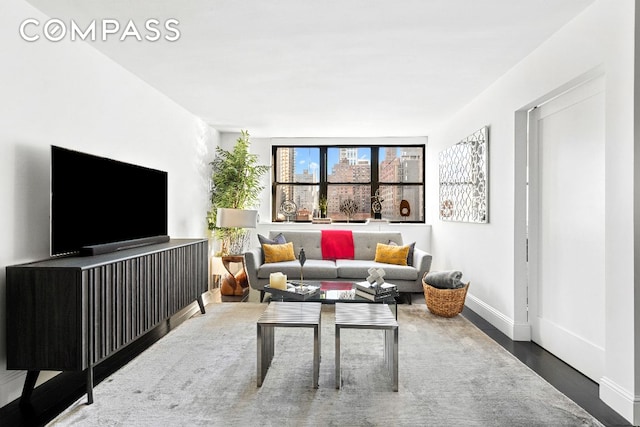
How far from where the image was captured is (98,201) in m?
3.03

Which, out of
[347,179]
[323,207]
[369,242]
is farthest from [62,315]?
[347,179]

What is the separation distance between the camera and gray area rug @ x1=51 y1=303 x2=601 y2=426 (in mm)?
2158

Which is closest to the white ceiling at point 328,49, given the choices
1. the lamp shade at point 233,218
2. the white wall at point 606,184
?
the white wall at point 606,184

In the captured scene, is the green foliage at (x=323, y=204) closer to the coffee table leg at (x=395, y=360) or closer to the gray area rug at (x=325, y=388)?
the gray area rug at (x=325, y=388)

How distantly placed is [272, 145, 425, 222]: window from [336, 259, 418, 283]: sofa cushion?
6.24 ft

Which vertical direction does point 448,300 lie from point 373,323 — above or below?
below

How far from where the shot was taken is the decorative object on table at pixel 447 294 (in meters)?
4.16

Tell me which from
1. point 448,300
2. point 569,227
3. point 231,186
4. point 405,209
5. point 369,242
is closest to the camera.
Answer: point 569,227

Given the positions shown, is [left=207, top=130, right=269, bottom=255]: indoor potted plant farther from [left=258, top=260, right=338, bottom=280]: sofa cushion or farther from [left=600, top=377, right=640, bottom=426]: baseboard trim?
[left=600, top=377, right=640, bottom=426]: baseboard trim

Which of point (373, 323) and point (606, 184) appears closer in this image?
point (606, 184)

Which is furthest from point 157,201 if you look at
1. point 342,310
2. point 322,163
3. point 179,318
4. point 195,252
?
point 322,163

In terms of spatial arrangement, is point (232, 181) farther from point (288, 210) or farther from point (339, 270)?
point (339, 270)

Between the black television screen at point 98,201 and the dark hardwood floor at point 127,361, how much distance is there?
0.88 metres

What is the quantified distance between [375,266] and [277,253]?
1292mm
